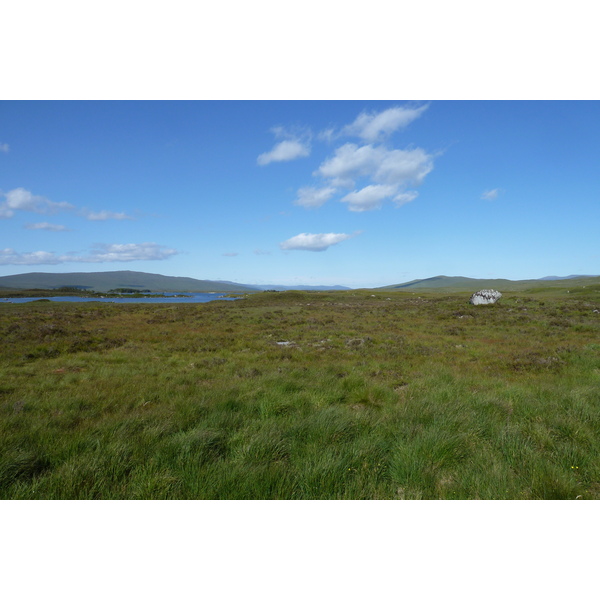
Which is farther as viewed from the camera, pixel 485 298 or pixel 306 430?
pixel 485 298

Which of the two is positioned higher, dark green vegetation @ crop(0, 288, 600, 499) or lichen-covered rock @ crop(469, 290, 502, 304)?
lichen-covered rock @ crop(469, 290, 502, 304)

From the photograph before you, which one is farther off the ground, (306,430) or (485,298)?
(485,298)

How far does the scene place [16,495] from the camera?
2.88m

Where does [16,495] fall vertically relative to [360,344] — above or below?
above

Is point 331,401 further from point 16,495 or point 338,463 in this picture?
point 16,495

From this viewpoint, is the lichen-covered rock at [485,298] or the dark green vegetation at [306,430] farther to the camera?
the lichen-covered rock at [485,298]

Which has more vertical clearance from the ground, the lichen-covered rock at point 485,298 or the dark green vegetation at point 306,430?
the lichen-covered rock at point 485,298

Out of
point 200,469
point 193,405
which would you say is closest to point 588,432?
point 200,469

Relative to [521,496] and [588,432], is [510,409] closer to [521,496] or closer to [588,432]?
[588,432]

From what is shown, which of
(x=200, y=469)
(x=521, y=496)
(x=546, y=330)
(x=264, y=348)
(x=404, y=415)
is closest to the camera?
(x=521, y=496)

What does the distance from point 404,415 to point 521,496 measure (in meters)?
2.39

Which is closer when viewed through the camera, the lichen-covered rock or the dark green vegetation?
the dark green vegetation

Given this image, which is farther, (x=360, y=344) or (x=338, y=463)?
(x=360, y=344)

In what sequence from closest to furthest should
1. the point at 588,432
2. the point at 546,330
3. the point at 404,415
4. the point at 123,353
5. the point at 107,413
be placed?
the point at 588,432 → the point at 404,415 → the point at 107,413 → the point at 123,353 → the point at 546,330
